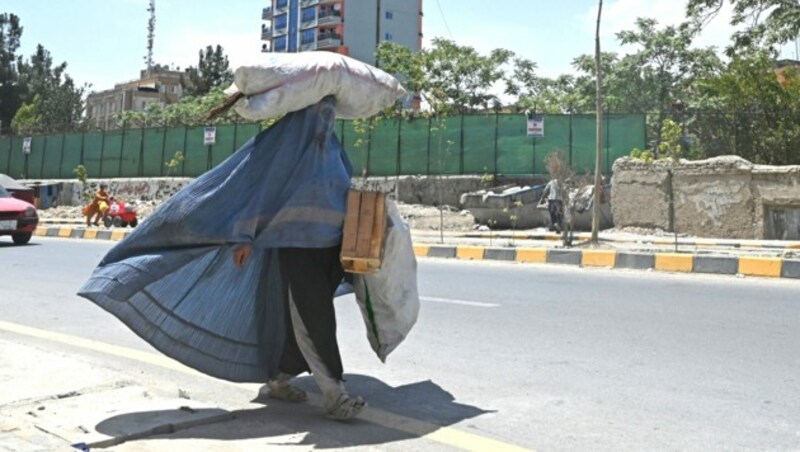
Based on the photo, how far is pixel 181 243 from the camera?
3.40m

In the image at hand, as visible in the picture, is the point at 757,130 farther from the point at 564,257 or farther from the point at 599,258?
the point at 599,258

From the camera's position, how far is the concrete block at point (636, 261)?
1074 centimetres

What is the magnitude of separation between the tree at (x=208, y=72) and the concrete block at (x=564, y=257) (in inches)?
2219

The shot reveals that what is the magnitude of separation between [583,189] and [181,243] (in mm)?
15220

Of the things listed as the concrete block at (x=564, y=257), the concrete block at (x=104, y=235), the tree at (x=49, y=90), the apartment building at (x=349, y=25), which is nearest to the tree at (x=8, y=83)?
the tree at (x=49, y=90)

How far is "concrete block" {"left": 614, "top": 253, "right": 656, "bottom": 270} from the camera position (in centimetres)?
1074

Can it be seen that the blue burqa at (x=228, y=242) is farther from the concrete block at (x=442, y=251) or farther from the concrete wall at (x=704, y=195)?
the concrete wall at (x=704, y=195)

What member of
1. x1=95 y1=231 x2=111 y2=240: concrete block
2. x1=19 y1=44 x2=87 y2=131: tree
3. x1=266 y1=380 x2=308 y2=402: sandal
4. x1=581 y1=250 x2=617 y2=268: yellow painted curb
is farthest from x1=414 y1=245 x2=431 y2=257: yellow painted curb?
x1=19 y1=44 x2=87 y2=131: tree

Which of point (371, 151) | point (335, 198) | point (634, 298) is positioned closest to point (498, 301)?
point (634, 298)

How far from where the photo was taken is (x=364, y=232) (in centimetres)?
329

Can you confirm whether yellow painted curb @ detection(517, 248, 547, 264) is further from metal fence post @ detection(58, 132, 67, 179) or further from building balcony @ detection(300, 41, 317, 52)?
building balcony @ detection(300, 41, 317, 52)

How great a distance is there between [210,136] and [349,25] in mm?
54439

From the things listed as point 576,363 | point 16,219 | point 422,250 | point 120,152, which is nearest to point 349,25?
point 120,152

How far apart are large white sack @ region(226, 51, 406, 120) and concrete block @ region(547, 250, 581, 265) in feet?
27.7
